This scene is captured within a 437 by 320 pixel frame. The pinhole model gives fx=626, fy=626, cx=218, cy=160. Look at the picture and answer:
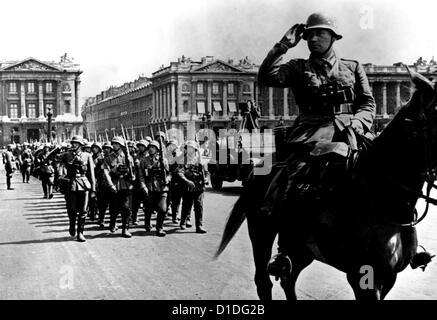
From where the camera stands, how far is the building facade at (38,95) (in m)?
107

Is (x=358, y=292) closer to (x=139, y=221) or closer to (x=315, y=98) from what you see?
(x=315, y=98)

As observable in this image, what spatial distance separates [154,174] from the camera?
12.4 meters

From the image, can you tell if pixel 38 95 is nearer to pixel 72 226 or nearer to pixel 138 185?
pixel 138 185

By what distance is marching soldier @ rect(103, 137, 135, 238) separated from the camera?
12238mm

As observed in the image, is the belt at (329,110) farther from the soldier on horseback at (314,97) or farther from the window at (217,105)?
the window at (217,105)

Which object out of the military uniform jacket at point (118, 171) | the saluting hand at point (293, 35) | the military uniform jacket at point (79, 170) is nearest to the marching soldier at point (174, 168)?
the military uniform jacket at point (118, 171)

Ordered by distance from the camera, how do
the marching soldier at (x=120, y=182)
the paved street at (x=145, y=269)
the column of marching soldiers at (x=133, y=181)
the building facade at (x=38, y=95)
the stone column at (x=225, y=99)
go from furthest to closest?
the building facade at (x=38, y=95)
the stone column at (x=225, y=99)
the marching soldier at (x=120, y=182)
the column of marching soldiers at (x=133, y=181)
the paved street at (x=145, y=269)

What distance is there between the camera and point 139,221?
1463 centimetres

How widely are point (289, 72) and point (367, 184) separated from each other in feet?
3.88

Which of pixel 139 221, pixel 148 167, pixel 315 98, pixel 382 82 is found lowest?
pixel 139 221

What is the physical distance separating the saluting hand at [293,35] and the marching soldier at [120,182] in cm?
765

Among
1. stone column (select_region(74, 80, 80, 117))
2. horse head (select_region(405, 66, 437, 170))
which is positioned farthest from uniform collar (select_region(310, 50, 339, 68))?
stone column (select_region(74, 80, 80, 117))

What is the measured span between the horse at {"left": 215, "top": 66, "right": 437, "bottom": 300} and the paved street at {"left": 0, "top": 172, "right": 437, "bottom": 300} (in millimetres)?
2242
